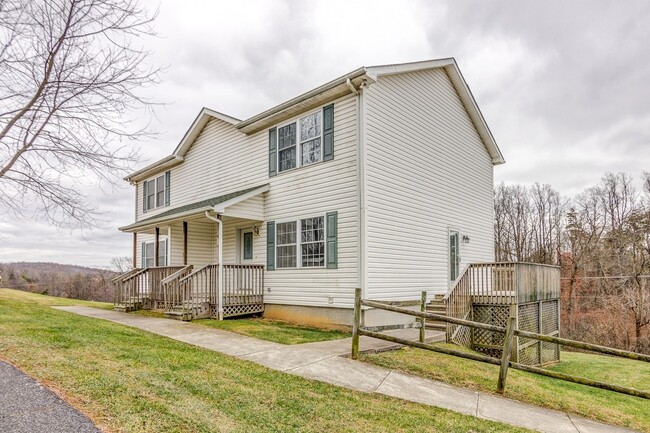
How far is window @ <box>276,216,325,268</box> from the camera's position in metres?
11.9

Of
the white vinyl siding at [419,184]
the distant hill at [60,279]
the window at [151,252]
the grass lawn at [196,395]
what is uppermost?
the white vinyl siding at [419,184]

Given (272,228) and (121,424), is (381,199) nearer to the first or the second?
(272,228)

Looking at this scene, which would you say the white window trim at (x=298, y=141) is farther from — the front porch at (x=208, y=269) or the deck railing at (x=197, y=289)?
the deck railing at (x=197, y=289)

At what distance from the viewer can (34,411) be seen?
3783 mm

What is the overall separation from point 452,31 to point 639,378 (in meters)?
13.0

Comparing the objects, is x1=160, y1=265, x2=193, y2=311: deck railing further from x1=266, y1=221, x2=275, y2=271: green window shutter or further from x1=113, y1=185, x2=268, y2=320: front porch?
x1=266, y1=221, x2=275, y2=271: green window shutter

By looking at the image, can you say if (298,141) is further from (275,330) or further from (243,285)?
(275,330)

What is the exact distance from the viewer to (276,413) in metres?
4.52

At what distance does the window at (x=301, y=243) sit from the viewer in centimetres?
1188

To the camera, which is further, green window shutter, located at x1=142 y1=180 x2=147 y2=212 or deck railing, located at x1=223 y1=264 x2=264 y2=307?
green window shutter, located at x1=142 y1=180 x2=147 y2=212

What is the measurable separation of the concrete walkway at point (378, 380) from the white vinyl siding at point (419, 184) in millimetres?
3363

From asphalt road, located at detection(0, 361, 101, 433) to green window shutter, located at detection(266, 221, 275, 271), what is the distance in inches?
343

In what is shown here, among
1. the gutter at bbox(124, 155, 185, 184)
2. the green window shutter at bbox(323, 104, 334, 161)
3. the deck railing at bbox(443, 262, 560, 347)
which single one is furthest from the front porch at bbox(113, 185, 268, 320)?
the deck railing at bbox(443, 262, 560, 347)

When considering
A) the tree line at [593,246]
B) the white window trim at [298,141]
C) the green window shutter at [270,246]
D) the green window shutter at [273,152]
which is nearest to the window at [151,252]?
the green window shutter at [270,246]
